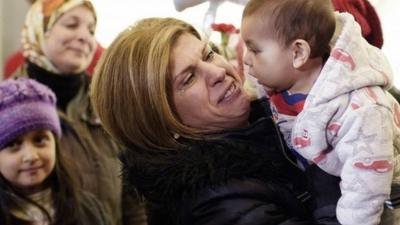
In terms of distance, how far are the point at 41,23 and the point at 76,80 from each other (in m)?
0.24

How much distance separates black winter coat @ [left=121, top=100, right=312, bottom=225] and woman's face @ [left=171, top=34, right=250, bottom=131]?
5cm

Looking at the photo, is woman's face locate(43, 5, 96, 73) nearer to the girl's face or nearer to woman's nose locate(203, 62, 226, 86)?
the girl's face

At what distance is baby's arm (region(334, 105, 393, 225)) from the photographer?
0.74 meters

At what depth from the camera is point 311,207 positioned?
0.91 meters

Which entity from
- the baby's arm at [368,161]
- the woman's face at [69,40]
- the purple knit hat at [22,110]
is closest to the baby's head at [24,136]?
the purple knit hat at [22,110]

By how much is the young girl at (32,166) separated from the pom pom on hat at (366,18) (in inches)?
36.2

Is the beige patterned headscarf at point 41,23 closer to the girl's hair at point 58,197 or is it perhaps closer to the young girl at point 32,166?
the young girl at point 32,166

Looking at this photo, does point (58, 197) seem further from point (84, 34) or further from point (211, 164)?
point (211, 164)

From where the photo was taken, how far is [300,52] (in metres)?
0.80

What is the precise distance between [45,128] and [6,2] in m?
1.35

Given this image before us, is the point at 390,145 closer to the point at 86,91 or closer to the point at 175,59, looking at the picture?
the point at 175,59

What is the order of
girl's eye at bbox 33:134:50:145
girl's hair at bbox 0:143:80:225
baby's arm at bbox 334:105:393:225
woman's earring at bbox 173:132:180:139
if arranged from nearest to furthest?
1. baby's arm at bbox 334:105:393:225
2. woman's earring at bbox 173:132:180:139
3. girl's hair at bbox 0:143:80:225
4. girl's eye at bbox 33:134:50:145

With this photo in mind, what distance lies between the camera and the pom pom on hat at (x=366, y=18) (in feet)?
3.06

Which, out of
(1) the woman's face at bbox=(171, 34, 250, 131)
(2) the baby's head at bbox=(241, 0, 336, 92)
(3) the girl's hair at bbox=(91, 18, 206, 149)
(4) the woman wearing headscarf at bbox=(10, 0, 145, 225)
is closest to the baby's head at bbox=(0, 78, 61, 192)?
(4) the woman wearing headscarf at bbox=(10, 0, 145, 225)
